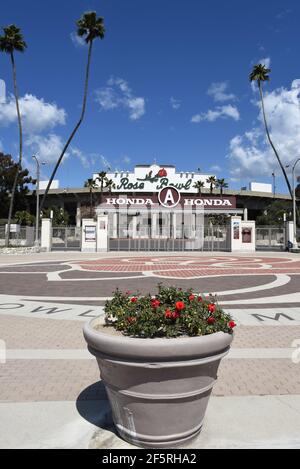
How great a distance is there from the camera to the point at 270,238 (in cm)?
4303

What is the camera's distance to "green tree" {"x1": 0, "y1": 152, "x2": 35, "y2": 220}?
6831cm

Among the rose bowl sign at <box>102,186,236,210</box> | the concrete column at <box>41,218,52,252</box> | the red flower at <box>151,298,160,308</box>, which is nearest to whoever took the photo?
the red flower at <box>151,298,160,308</box>

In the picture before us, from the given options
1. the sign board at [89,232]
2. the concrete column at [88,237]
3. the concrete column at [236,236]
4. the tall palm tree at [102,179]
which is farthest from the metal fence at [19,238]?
the tall palm tree at [102,179]

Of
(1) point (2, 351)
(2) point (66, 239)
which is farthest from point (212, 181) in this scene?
(1) point (2, 351)

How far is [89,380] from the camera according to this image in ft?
16.7

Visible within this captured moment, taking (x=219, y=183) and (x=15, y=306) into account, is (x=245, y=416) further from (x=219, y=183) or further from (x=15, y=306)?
(x=219, y=183)

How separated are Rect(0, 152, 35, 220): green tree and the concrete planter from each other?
6831cm

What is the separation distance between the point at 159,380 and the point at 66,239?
1509 inches

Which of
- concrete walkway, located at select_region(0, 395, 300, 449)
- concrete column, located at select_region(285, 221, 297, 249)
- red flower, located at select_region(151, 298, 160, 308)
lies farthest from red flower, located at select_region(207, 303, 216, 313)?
concrete column, located at select_region(285, 221, 297, 249)

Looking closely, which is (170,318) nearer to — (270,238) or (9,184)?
(270,238)

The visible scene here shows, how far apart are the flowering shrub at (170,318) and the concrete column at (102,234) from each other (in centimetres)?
3412

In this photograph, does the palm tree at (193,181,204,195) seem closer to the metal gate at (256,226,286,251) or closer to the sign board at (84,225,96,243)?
the metal gate at (256,226,286,251)

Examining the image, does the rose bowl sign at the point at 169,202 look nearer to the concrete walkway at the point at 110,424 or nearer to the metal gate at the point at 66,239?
the metal gate at the point at 66,239

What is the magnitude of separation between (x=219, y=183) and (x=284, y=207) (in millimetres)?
14433
